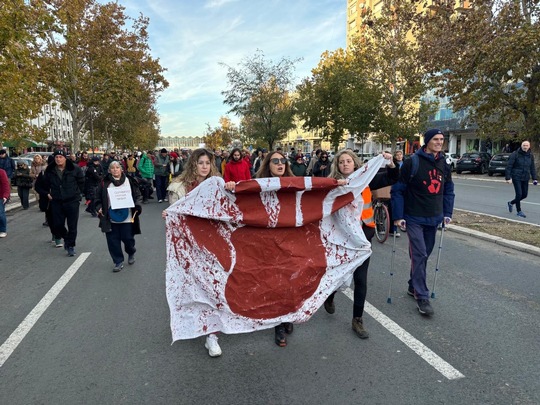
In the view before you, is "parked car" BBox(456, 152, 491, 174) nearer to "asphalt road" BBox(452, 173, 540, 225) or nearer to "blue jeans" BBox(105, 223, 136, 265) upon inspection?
"asphalt road" BBox(452, 173, 540, 225)

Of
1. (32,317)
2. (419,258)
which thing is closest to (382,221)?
(419,258)


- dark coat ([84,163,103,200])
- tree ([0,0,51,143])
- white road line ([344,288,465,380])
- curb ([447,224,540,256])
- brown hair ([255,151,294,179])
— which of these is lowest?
curb ([447,224,540,256])

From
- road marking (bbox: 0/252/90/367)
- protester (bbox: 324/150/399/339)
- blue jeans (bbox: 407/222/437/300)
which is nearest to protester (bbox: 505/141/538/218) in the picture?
blue jeans (bbox: 407/222/437/300)

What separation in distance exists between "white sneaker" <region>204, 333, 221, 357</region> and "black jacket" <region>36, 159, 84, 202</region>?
5005 millimetres

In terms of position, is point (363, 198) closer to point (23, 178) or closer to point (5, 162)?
point (23, 178)

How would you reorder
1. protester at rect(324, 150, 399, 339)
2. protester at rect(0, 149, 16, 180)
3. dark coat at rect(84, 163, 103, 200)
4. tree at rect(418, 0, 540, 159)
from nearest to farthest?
protester at rect(324, 150, 399, 339) → dark coat at rect(84, 163, 103, 200) → protester at rect(0, 149, 16, 180) → tree at rect(418, 0, 540, 159)

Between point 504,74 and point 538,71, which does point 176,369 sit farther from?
point 538,71

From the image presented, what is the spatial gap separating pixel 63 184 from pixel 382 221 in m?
6.22

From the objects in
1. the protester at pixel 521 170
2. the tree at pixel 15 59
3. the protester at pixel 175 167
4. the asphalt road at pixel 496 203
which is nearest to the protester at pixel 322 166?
the asphalt road at pixel 496 203

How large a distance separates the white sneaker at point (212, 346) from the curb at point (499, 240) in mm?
5859

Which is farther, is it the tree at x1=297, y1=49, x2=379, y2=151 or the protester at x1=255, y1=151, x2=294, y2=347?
the tree at x1=297, y1=49, x2=379, y2=151

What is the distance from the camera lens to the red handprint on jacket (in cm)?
445

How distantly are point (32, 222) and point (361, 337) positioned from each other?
10351 mm

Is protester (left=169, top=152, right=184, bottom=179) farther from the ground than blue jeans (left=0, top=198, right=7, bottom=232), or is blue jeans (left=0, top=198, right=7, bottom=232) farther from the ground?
protester (left=169, top=152, right=184, bottom=179)
